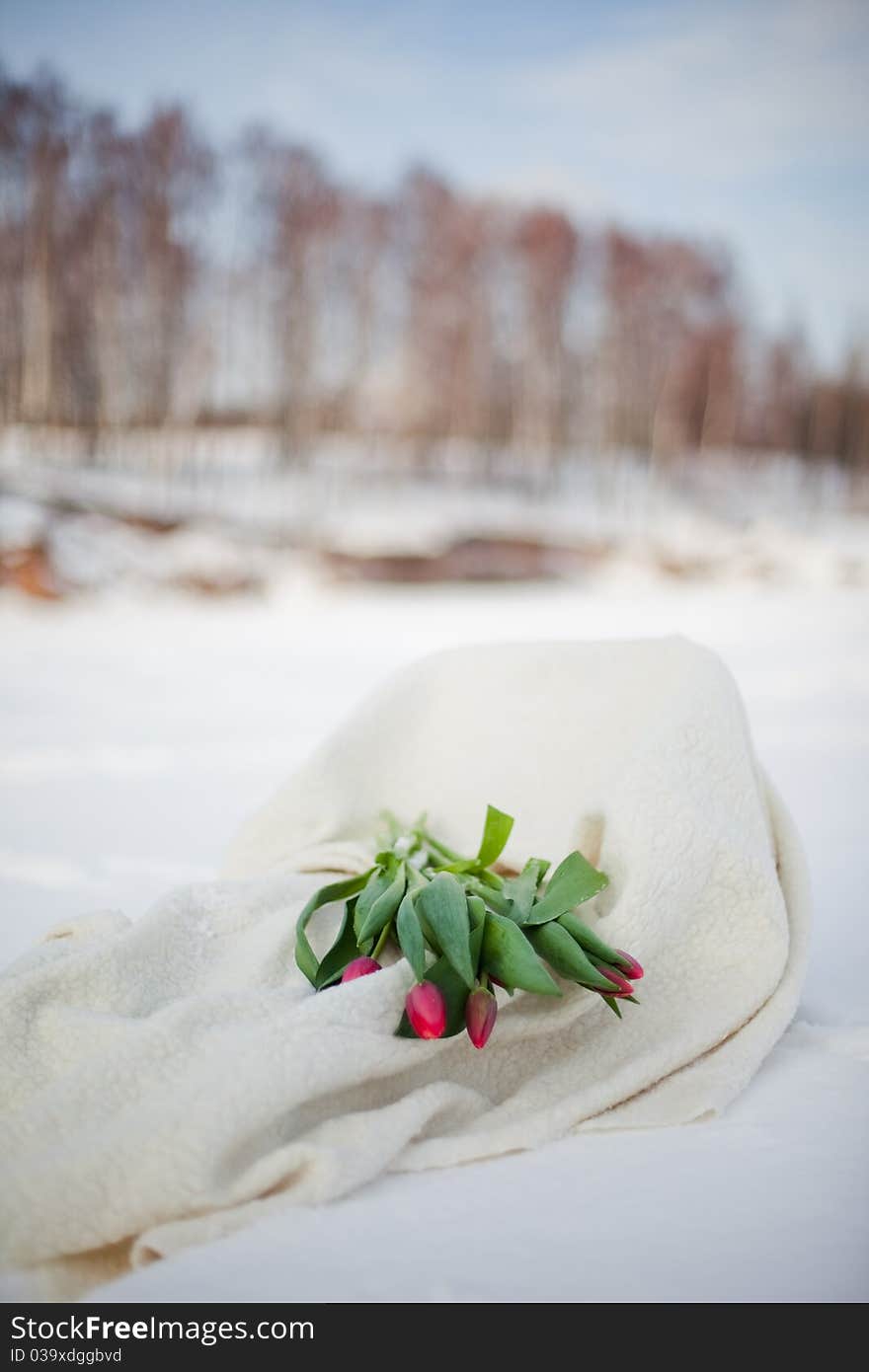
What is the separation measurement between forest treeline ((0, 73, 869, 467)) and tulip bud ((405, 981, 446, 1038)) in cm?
645

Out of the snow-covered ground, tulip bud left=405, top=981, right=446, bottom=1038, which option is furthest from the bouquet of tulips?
the snow-covered ground

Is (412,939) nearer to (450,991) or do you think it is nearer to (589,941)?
(450,991)

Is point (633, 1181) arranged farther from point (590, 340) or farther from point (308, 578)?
point (590, 340)

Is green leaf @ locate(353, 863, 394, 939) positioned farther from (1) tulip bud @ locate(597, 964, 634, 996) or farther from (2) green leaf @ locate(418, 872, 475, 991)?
(1) tulip bud @ locate(597, 964, 634, 996)

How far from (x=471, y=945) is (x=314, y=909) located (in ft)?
0.67

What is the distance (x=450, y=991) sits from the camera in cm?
82

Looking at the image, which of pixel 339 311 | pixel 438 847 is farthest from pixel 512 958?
pixel 339 311

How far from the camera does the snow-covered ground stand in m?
0.68

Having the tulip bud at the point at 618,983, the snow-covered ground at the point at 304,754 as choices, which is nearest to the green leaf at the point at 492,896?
the tulip bud at the point at 618,983

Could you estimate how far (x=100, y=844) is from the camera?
6.20 feet

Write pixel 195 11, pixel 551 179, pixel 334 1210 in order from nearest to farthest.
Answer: pixel 334 1210, pixel 195 11, pixel 551 179
